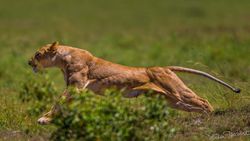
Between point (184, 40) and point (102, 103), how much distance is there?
1651cm

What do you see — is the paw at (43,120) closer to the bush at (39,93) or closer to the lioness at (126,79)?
the lioness at (126,79)

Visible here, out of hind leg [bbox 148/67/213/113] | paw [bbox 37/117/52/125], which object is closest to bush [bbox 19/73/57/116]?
paw [bbox 37/117/52/125]

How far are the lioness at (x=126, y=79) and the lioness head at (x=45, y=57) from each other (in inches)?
2.5

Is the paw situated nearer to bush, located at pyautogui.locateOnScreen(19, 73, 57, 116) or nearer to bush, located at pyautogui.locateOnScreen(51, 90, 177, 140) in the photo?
bush, located at pyautogui.locateOnScreen(19, 73, 57, 116)

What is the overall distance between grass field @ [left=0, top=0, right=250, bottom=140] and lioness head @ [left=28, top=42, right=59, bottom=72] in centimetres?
20

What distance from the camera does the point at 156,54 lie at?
20594 millimetres

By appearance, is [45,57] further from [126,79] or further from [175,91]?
[175,91]

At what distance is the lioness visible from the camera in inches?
393

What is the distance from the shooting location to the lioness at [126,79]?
32.8 ft

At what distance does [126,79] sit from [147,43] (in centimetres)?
1483

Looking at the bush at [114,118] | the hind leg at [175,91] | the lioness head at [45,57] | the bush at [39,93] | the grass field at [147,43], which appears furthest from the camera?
the lioness head at [45,57]

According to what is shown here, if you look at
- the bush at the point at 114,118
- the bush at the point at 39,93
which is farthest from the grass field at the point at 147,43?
the bush at the point at 114,118

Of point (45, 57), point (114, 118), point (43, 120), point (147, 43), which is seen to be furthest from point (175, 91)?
point (147, 43)

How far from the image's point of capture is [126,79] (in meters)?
10.2
